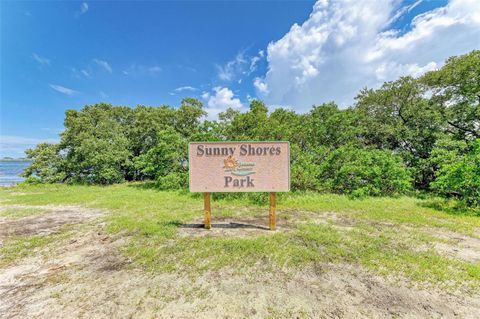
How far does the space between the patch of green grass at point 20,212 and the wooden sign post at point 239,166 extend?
633 centimetres

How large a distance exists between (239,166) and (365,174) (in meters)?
6.70

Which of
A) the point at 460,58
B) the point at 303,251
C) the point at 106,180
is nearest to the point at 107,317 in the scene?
the point at 303,251

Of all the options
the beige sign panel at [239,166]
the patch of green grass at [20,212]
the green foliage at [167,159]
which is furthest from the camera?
the green foliage at [167,159]

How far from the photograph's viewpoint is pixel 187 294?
9.09ft

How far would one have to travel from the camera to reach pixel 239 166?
4895mm

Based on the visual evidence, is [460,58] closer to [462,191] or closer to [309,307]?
[462,191]

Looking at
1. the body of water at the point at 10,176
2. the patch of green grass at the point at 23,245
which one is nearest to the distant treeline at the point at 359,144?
the body of water at the point at 10,176

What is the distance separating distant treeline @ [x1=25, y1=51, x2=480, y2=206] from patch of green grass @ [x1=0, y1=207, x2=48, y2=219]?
5.11m

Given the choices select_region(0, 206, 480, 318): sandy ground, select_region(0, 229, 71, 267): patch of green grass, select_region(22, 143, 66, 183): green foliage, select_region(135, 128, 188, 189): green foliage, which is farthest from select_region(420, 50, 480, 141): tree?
select_region(22, 143, 66, 183): green foliage

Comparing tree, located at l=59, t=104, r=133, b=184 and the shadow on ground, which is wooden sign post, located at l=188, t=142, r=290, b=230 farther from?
tree, located at l=59, t=104, r=133, b=184

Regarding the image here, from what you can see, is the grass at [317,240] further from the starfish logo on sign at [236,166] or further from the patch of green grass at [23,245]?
the starfish logo on sign at [236,166]

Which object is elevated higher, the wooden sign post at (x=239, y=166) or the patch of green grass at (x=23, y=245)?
the wooden sign post at (x=239, y=166)

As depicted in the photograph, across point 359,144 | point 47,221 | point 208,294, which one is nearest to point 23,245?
point 47,221

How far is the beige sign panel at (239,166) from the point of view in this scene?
4875mm
